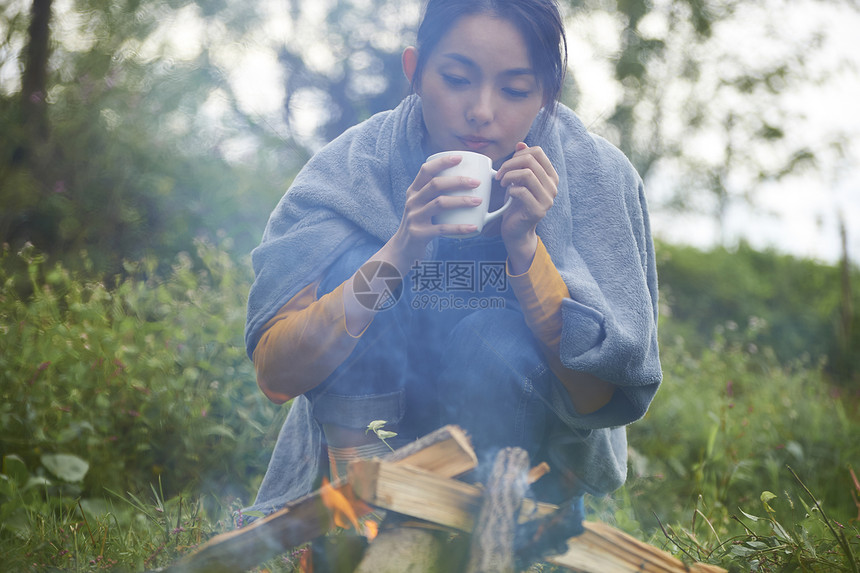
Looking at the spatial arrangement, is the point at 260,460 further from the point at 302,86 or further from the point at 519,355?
the point at 302,86

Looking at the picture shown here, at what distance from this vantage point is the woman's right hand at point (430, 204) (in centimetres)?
128

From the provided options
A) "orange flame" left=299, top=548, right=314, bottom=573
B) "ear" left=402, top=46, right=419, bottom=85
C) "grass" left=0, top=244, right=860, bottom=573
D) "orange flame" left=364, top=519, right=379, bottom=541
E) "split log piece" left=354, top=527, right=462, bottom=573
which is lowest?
"grass" left=0, top=244, right=860, bottom=573

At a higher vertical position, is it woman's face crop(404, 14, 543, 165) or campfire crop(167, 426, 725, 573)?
woman's face crop(404, 14, 543, 165)

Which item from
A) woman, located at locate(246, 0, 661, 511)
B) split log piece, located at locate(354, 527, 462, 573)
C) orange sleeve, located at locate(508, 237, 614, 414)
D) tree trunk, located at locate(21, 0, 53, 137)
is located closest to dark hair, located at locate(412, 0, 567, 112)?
woman, located at locate(246, 0, 661, 511)

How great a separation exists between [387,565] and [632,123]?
3.65 metres

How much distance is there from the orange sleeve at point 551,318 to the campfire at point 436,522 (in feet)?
1.46

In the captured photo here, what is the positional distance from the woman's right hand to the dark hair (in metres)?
0.36

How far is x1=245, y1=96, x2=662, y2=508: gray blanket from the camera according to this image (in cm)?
141

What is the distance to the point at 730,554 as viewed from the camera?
1.36 metres

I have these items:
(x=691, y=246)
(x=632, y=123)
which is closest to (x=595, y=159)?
(x=632, y=123)

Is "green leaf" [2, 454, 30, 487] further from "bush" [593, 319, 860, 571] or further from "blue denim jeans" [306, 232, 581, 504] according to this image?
"bush" [593, 319, 860, 571]

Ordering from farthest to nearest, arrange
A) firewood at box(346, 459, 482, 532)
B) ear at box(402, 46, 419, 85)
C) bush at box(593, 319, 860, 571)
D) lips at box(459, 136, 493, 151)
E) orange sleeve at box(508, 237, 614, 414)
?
bush at box(593, 319, 860, 571), ear at box(402, 46, 419, 85), lips at box(459, 136, 493, 151), orange sleeve at box(508, 237, 614, 414), firewood at box(346, 459, 482, 532)

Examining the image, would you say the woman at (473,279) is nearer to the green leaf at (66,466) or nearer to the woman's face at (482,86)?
the woman's face at (482,86)

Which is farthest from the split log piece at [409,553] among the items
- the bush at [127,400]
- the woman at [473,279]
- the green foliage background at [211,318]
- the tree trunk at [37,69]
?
the tree trunk at [37,69]
